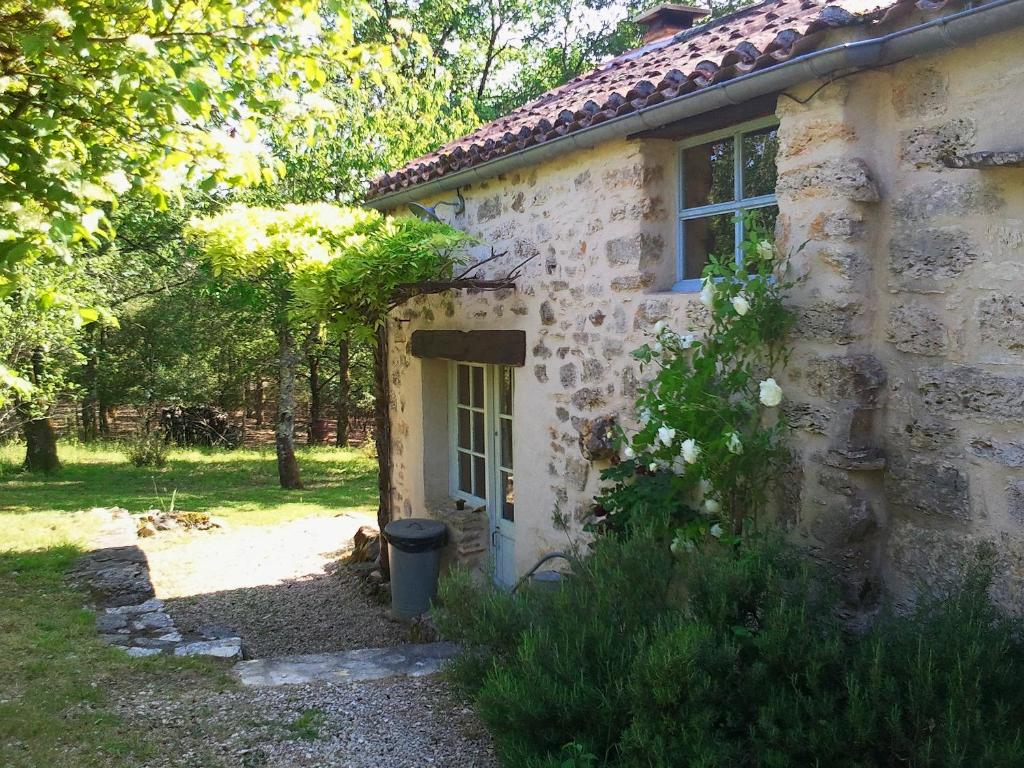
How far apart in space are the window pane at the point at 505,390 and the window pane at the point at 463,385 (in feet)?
2.03

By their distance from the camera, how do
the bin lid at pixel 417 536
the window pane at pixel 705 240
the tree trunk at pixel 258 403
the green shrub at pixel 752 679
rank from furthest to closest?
1. the tree trunk at pixel 258 403
2. the bin lid at pixel 417 536
3. the window pane at pixel 705 240
4. the green shrub at pixel 752 679

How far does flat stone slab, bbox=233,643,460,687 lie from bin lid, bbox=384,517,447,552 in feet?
5.35

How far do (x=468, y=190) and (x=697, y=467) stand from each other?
3.50 meters

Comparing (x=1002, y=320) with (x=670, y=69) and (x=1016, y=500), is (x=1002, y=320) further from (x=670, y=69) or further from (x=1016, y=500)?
(x=670, y=69)

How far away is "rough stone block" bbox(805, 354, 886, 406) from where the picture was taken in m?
3.42

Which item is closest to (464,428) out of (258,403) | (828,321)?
(828,321)

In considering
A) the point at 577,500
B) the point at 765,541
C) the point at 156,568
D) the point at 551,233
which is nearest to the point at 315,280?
the point at 551,233

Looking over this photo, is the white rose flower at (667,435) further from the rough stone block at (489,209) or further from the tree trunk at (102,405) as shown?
the tree trunk at (102,405)

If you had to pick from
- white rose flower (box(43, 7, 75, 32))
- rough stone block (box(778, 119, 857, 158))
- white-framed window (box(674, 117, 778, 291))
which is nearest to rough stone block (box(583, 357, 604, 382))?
white-framed window (box(674, 117, 778, 291))

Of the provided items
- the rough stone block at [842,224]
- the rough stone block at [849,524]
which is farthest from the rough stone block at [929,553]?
the rough stone block at [842,224]

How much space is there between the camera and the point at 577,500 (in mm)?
5191

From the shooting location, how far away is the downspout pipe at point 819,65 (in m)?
2.83

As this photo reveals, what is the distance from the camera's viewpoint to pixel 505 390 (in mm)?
6461

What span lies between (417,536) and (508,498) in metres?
0.78
